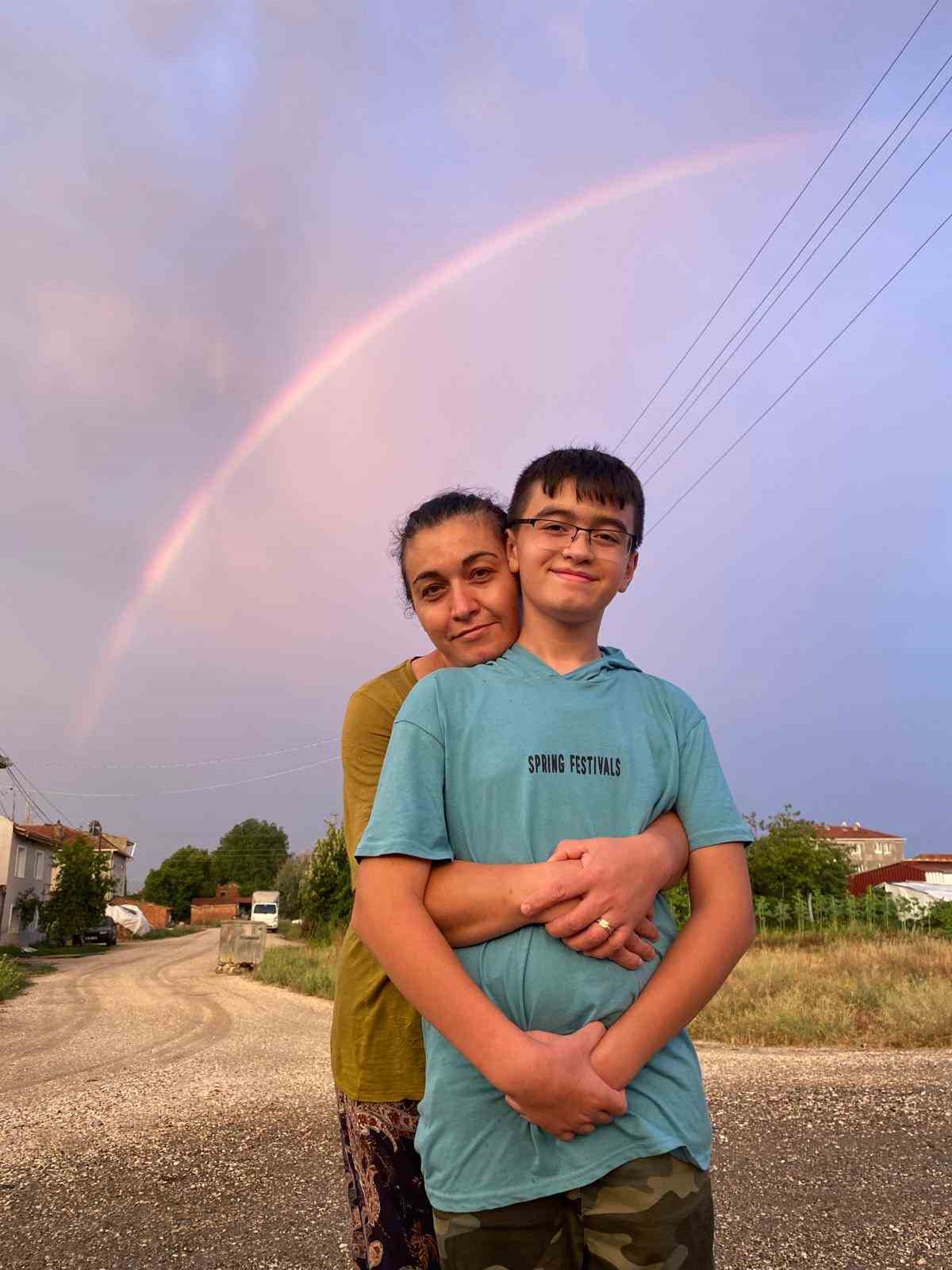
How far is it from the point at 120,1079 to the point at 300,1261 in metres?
5.14

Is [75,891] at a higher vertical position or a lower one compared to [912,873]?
lower

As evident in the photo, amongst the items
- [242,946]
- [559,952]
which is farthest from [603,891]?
[242,946]

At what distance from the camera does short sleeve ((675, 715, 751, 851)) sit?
1607 millimetres

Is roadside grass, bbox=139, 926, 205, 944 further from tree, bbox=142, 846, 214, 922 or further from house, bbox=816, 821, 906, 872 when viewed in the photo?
house, bbox=816, 821, 906, 872

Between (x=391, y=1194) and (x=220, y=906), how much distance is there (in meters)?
91.2

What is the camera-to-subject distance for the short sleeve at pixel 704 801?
161cm

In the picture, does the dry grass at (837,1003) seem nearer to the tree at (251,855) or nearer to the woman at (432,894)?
the woman at (432,894)

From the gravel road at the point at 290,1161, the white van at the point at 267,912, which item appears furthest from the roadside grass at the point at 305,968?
the white van at the point at 267,912

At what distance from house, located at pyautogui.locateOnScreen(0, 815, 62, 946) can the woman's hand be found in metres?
40.5

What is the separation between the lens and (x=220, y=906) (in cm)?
8656

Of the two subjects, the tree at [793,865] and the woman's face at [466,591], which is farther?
the tree at [793,865]

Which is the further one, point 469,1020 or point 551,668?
point 551,668

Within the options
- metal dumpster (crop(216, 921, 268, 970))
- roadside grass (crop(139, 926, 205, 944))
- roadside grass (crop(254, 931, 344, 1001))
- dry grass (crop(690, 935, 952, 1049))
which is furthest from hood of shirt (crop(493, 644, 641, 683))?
roadside grass (crop(139, 926, 205, 944))

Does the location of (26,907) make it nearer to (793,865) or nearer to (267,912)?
(267,912)
